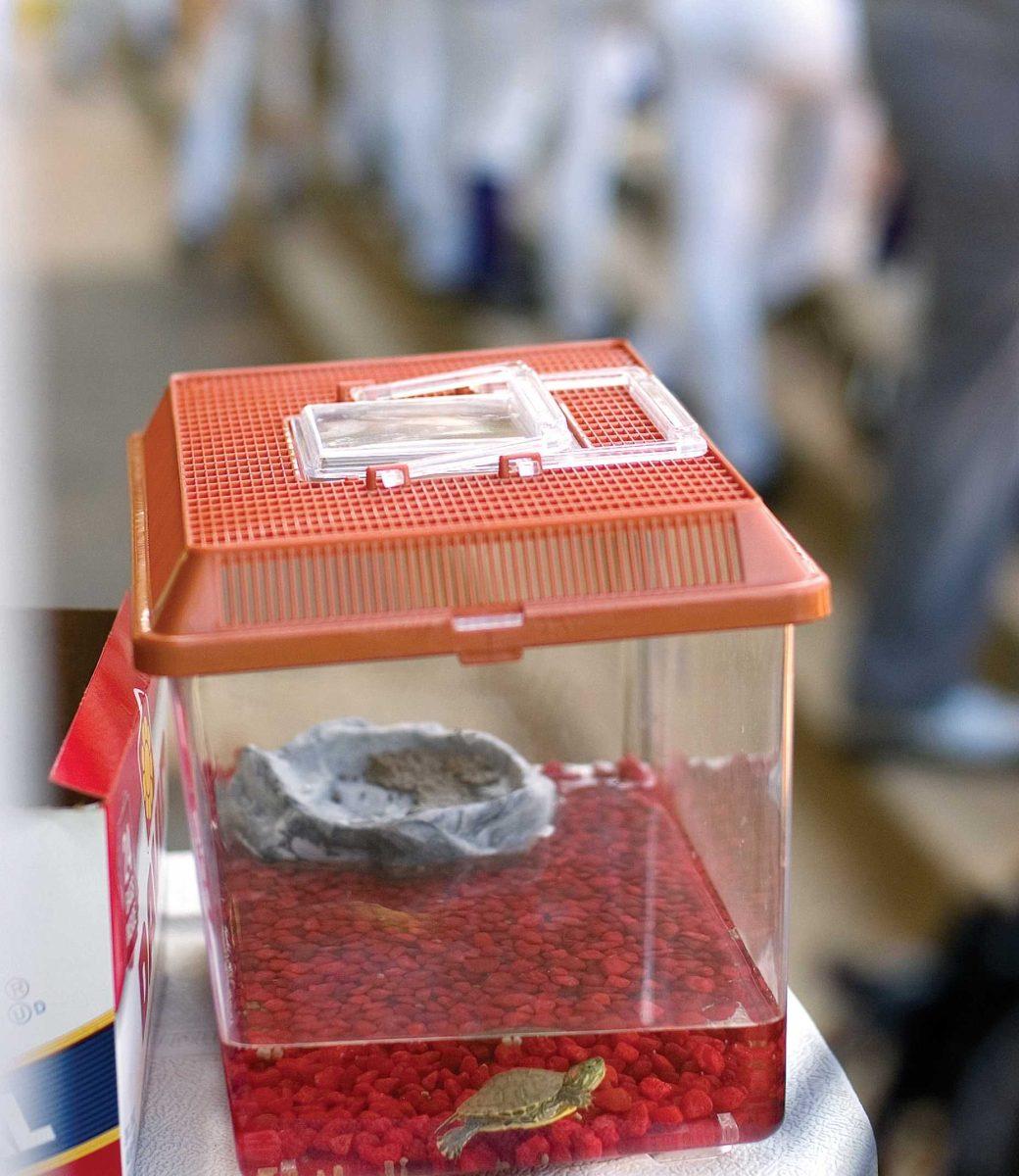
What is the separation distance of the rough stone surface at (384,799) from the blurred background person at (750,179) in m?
1.74

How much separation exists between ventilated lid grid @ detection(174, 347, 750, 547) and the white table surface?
0.23m

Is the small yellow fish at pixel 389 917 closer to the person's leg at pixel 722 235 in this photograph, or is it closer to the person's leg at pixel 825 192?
the person's leg at pixel 722 235

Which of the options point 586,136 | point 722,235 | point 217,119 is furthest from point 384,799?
point 217,119

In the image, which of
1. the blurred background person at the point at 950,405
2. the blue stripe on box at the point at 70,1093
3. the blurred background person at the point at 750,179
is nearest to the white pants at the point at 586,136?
the blurred background person at the point at 750,179

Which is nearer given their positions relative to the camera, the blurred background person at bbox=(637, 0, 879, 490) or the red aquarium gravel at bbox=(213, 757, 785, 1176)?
the red aquarium gravel at bbox=(213, 757, 785, 1176)

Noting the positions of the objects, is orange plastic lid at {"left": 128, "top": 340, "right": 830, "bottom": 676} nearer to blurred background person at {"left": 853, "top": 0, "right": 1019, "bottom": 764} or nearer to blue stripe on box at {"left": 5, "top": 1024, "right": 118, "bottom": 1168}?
blue stripe on box at {"left": 5, "top": 1024, "right": 118, "bottom": 1168}

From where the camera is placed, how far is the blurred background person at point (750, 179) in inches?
92.4

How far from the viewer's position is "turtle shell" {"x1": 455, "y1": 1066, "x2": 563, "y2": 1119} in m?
0.53

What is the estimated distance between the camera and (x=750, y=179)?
256 centimetres

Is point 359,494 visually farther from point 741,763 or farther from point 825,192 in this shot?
point 825,192

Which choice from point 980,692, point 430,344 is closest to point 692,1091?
point 980,692

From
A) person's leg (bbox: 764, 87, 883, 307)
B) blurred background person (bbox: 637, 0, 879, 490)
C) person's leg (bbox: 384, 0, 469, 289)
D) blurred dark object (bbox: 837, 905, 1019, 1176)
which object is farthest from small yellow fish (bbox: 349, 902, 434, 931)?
person's leg (bbox: 384, 0, 469, 289)

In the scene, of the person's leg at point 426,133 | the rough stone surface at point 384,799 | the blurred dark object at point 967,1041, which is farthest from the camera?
the person's leg at point 426,133

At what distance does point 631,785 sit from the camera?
664 mm
